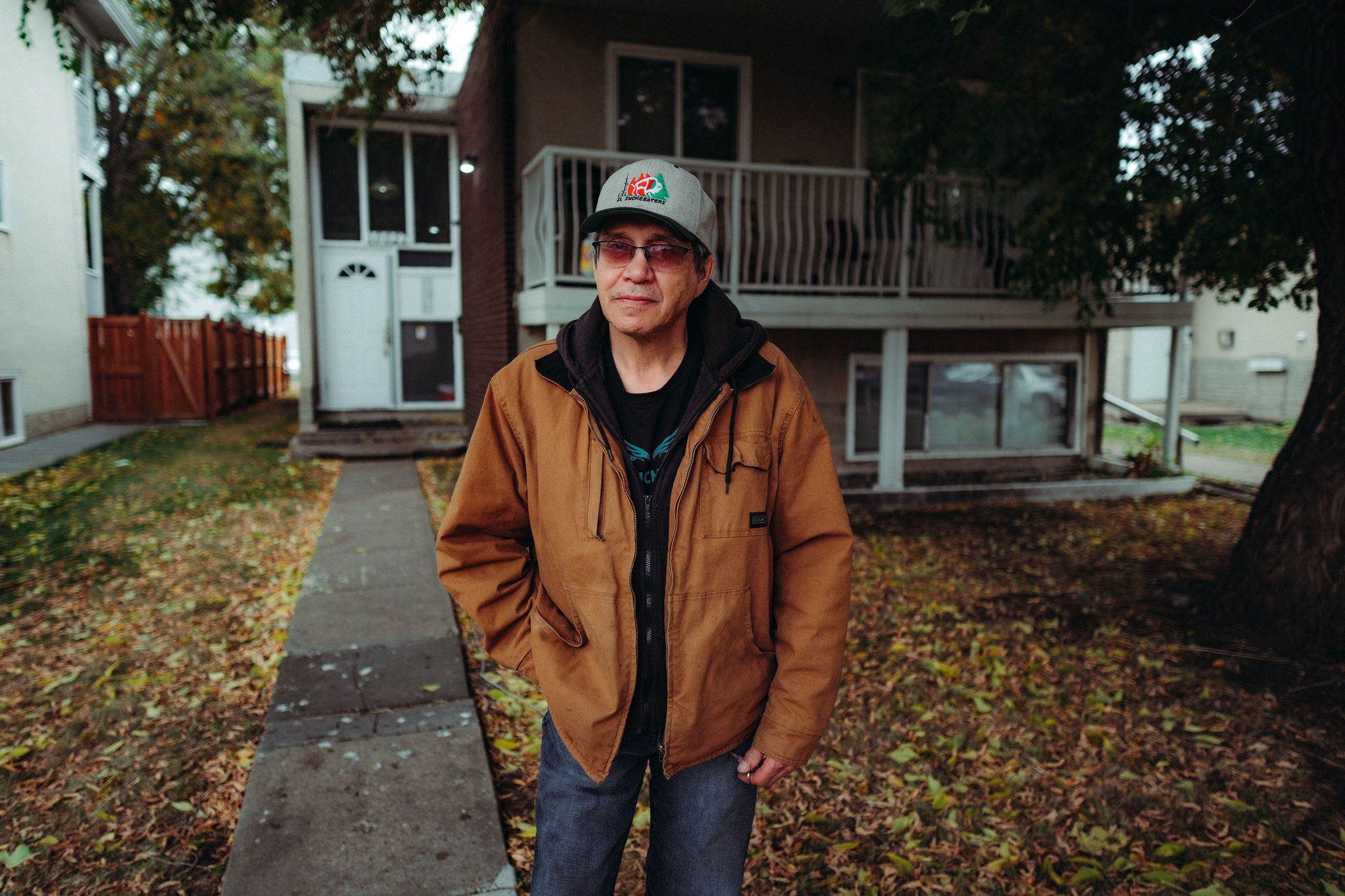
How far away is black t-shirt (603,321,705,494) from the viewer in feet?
5.64

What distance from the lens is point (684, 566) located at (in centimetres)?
165

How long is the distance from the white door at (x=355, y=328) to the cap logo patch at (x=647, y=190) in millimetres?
10743

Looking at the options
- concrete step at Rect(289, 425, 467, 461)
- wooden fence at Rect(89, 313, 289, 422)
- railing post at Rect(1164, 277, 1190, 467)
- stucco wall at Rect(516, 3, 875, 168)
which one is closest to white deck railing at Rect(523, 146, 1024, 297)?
stucco wall at Rect(516, 3, 875, 168)

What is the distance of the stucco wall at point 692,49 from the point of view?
26.3 ft

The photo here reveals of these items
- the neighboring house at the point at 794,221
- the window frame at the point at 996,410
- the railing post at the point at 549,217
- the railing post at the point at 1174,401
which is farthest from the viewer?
the window frame at the point at 996,410

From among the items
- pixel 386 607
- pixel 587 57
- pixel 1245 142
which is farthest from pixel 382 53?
pixel 1245 142

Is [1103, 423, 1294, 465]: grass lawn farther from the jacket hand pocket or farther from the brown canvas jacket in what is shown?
the jacket hand pocket

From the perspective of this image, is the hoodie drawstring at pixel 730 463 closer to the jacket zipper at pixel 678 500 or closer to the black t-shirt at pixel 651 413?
the jacket zipper at pixel 678 500

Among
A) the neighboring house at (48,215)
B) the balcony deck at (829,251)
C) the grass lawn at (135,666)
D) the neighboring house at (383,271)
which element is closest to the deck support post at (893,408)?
the balcony deck at (829,251)

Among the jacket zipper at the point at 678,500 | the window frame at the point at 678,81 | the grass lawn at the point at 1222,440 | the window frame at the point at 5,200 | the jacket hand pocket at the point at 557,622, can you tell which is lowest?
the grass lawn at the point at 1222,440

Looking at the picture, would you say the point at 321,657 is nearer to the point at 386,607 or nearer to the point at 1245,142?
the point at 386,607

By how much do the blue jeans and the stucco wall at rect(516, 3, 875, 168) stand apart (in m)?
7.29

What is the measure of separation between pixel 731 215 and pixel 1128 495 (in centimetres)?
517

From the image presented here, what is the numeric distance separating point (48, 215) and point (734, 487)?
14.5 m
